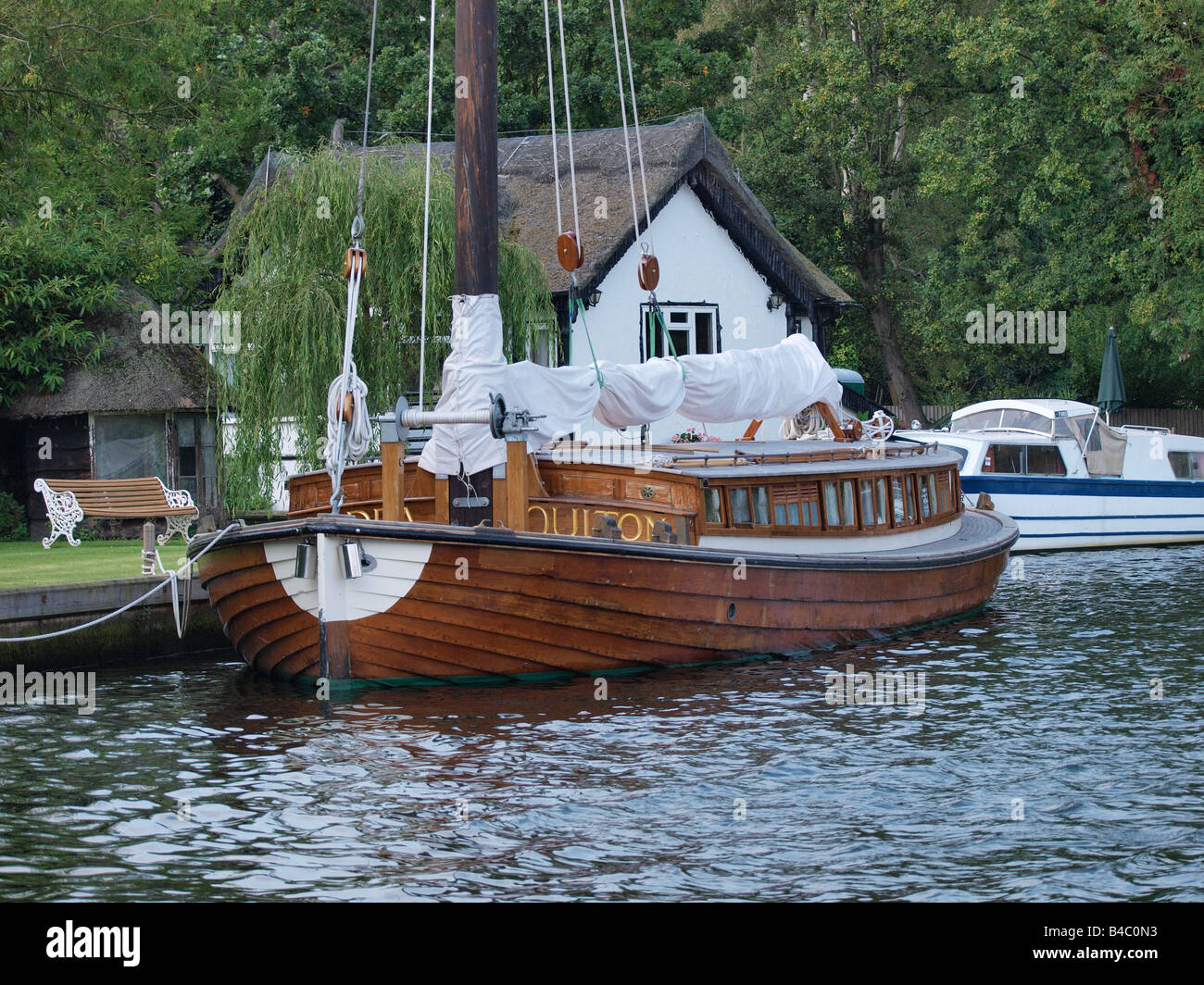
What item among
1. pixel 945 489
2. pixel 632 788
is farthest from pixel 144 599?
pixel 945 489

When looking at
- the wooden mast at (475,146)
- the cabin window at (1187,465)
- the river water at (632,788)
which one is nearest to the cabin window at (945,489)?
the river water at (632,788)

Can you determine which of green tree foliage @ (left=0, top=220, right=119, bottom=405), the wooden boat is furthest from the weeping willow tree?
the wooden boat

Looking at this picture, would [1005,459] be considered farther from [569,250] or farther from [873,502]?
[569,250]

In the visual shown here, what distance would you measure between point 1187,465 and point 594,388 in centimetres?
1815

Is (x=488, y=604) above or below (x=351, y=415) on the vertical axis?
below

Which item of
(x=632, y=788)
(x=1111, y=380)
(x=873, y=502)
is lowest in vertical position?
(x=632, y=788)

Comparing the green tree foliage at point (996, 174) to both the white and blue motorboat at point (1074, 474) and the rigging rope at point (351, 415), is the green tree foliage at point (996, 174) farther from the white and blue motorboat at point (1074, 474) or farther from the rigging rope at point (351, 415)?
the rigging rope at point (351, 415)

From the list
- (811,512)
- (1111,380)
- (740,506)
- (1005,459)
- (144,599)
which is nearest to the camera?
(144,599)

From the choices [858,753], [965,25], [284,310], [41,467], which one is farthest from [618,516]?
[965,25]

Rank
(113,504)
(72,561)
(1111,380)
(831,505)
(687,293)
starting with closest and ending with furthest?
(831,505)
(72,561)
(113,504)
(1111,380)
(687,293)

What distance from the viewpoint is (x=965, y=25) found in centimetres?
3469

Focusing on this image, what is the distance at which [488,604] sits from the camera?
43.6 feet

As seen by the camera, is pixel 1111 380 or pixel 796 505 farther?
pixel 1111 380

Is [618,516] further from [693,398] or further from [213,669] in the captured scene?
[213,669]
